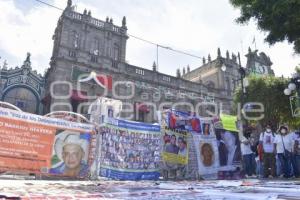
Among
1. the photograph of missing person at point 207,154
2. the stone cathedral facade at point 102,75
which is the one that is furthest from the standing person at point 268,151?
the stone cathedral facade at point 102,75

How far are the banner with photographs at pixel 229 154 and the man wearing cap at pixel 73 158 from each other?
502 centimetres

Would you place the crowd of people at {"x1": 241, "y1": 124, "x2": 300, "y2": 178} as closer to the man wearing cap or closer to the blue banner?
the blue banner

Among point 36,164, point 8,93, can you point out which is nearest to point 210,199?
point 36,164

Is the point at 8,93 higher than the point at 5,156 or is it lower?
higher

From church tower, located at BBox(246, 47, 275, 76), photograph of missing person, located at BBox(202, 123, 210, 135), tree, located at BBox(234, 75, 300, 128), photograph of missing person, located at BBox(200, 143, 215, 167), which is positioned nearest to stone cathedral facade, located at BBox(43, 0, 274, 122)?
tree, located at BBox(234, 75, 300, 128)

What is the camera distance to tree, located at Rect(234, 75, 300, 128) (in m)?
18.4

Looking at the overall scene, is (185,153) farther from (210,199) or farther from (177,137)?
(210,199)

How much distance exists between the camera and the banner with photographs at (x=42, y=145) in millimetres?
8016

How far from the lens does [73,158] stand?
8992 millimetres

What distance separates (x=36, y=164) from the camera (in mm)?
8305

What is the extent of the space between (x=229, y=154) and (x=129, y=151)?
4308 millimetres

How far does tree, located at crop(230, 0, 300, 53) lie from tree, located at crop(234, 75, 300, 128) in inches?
325

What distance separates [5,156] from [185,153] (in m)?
5.66

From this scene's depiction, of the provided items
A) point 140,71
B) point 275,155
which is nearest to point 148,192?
point 275,155
